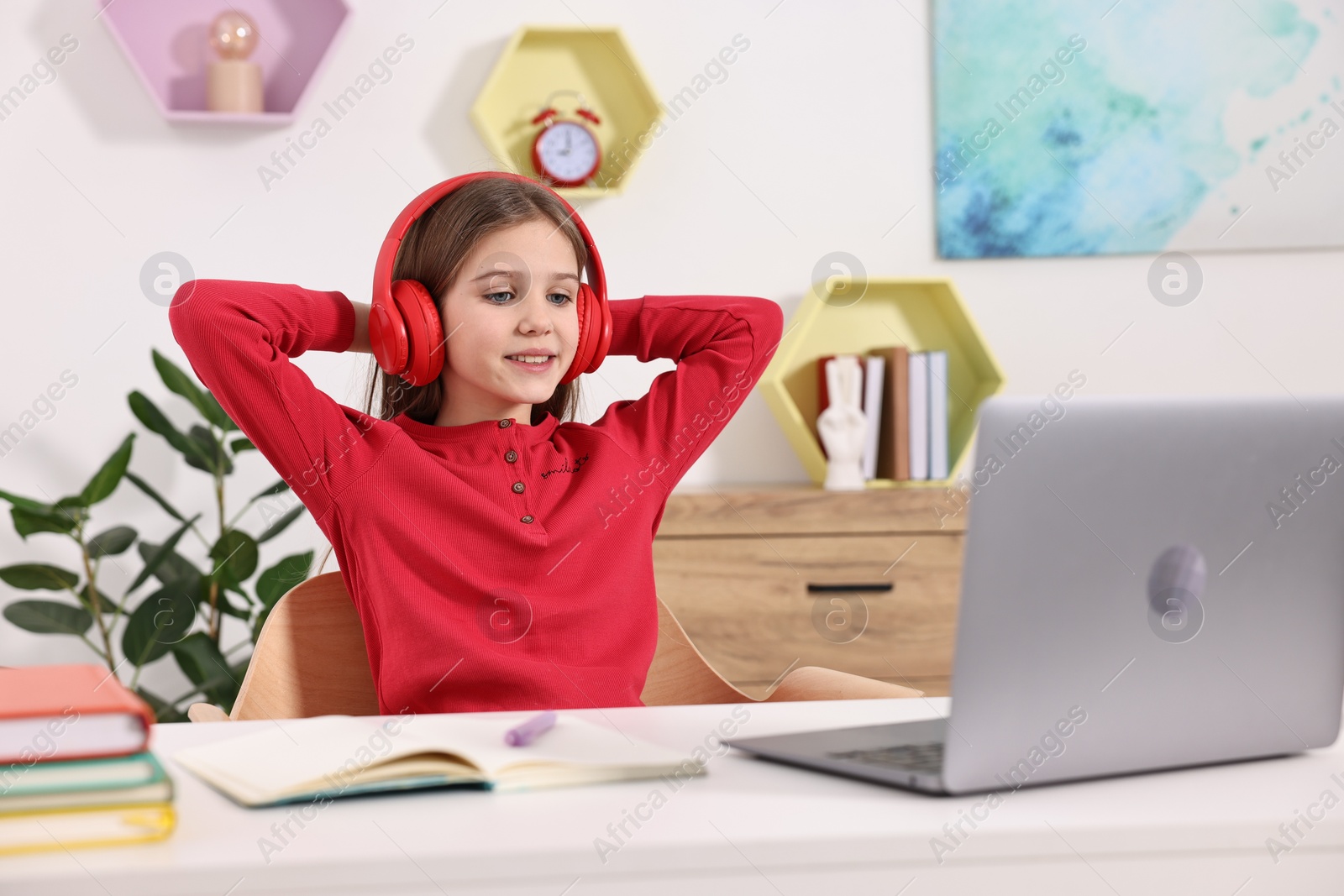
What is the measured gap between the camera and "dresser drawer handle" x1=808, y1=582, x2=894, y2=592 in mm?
2479

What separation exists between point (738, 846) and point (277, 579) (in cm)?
207

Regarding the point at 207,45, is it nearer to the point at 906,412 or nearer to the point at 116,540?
the point at 116,540

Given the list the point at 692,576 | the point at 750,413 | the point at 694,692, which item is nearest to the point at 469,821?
the point at 694,692

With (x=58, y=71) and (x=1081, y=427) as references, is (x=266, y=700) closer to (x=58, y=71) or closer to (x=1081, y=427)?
Answer: (x=1081, y=427)

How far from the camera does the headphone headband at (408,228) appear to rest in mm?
1332

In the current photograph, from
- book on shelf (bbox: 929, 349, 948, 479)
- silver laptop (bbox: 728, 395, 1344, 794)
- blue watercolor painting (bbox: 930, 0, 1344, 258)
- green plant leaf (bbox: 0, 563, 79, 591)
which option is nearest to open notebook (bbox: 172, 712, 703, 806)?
silver laptop (bbox: 728, 395, 1344, 794)

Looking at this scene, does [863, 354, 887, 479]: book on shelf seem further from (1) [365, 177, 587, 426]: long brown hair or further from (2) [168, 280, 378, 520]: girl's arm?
(2) [168, 280, 378, 520]: girl's arm

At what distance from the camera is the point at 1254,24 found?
9.62ft

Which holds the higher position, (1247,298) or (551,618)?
(1247,298)

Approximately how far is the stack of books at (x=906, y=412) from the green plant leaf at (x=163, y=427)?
1378mm

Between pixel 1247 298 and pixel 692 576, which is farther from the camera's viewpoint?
pixel 1247 298

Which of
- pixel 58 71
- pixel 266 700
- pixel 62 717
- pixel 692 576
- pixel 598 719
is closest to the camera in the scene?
pixel 62 717

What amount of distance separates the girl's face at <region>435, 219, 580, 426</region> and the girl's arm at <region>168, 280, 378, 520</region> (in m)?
0.16

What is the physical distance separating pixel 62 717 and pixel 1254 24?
316 centimetres
